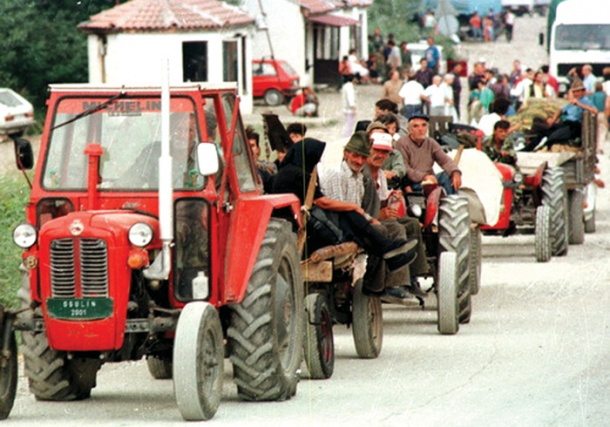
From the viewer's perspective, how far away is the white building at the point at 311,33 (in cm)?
6894

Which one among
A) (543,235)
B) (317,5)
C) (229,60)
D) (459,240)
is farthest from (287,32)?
(459,240)

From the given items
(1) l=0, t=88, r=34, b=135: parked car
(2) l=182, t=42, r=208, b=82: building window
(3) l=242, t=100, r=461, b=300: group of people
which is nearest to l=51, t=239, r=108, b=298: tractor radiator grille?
(3) l=242, t=100, r=461, b=300: group of people

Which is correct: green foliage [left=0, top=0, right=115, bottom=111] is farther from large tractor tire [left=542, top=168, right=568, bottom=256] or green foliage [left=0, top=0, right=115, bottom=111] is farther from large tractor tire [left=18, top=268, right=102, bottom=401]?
large tractor tire [left=18, top=268, right=102, bottom=401]

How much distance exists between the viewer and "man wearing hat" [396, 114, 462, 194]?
18766 mm

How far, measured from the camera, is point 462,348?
16.2 metres

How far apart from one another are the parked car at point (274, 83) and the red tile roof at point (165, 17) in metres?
2.16

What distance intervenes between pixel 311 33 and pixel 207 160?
62428 millimetres

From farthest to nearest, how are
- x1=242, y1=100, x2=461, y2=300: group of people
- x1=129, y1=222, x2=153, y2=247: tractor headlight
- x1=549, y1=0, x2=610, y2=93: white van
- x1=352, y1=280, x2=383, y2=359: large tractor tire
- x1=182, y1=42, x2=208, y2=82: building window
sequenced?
x1=182, y1=42, x2=208, y2=82: building window → x1=549, y1=0, x2=610, y2=93: white van → x1=352, y1=280, x2=383, y2=359: large tractor tire → x1=242, y1=100, x2=461, y2=300: group of people → x1=129, y1=222, x2=153, y2=247: tractor headlight

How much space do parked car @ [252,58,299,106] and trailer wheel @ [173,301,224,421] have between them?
162ft

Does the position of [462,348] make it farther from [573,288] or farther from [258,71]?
[258,71]

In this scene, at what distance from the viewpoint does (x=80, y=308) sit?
1198 cm

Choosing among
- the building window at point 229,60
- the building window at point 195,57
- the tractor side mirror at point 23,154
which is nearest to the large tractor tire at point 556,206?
the tractor side mirror at point 23,154

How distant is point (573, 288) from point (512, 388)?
778 cm

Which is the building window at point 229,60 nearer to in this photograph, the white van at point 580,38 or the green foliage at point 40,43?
the white van at point 580,38
